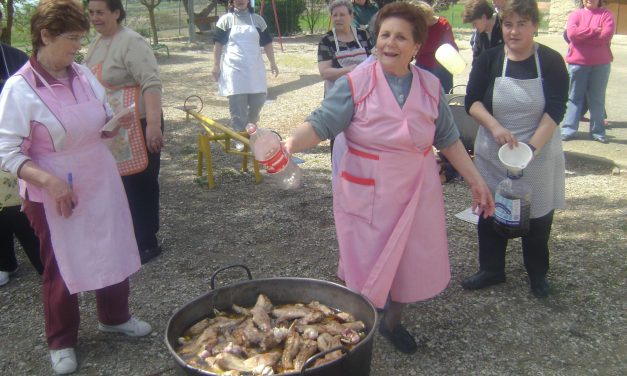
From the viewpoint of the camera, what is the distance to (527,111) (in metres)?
3.58

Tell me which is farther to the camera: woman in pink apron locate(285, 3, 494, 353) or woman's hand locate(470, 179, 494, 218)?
woman's hand locate(470, 179, 494, 218)

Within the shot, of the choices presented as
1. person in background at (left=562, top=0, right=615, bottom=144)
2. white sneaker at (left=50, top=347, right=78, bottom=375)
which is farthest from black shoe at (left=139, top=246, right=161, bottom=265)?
person in background at (left=562, top=0, right=615, bottom=144)

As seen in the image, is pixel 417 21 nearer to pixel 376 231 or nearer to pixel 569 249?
pixel 376 231

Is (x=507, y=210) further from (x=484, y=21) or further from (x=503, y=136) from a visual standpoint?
(x=484, y=21)

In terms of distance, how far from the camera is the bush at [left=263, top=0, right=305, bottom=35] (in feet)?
70.0

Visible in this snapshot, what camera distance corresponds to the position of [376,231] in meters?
2.99

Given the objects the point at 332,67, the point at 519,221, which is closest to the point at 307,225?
the point at 332,67

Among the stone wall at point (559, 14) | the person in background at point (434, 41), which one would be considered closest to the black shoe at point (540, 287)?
the person in background at point (434, 41)

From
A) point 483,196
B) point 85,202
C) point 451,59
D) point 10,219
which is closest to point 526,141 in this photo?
point 483,196

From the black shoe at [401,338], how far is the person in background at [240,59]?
3.72 m

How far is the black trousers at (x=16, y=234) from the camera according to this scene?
419 centimetres

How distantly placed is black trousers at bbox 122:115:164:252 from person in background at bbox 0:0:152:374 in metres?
0.99

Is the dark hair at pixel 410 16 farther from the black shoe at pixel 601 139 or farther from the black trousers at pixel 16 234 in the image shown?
the black shoe at pixel 601 139

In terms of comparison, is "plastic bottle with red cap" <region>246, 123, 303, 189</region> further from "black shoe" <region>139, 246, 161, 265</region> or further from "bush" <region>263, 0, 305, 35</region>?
"bush" <region>263, 0, 305, 35</region>
